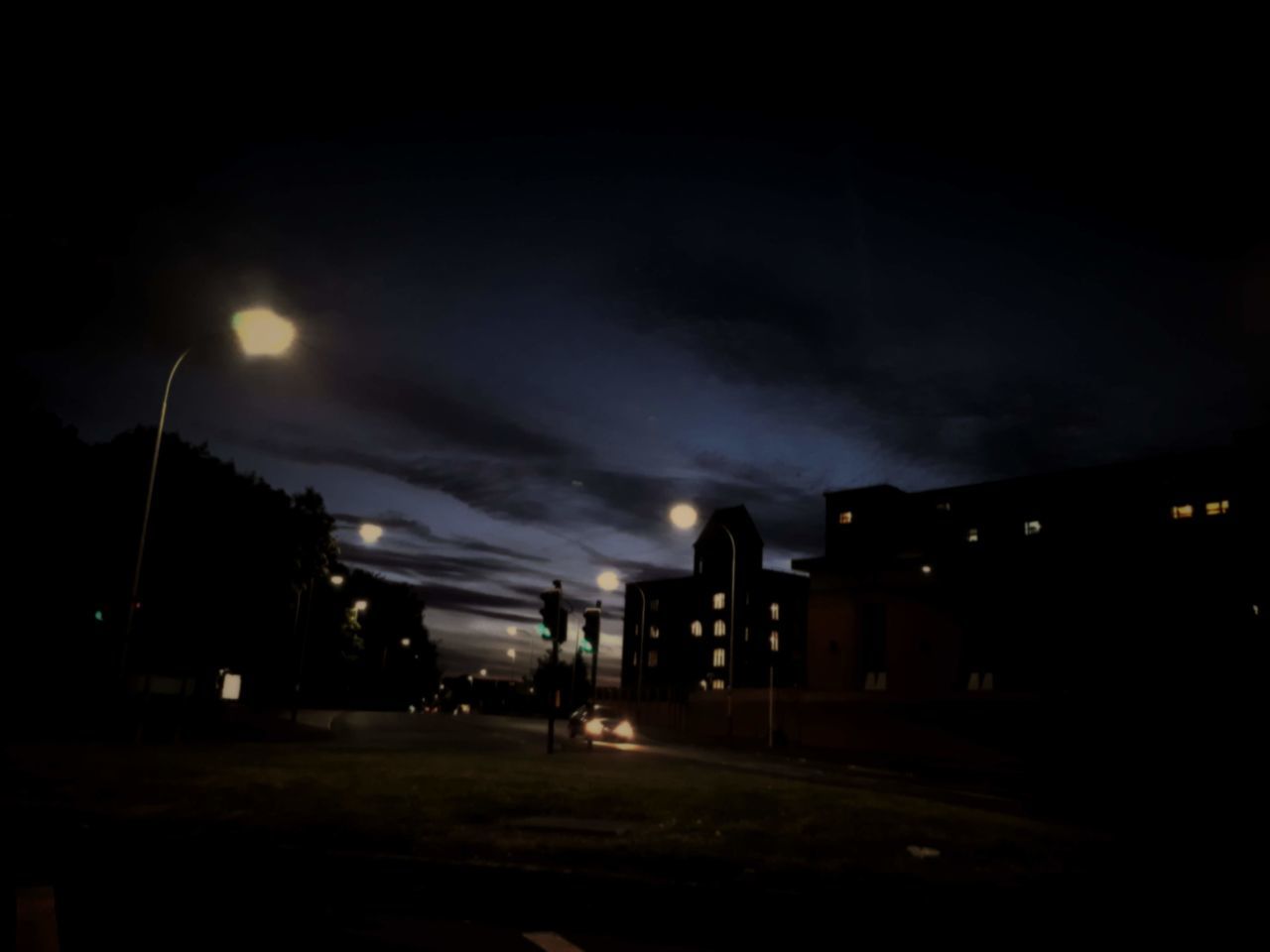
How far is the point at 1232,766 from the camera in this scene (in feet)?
90.0

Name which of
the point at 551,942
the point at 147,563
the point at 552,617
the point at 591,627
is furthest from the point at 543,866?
the point at 147,563

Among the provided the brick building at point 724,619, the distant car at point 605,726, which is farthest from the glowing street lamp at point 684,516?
the brick building at point 724,619

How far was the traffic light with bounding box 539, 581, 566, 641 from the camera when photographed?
20027mm

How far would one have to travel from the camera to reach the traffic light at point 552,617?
788 inches

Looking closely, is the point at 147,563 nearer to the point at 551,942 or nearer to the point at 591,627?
the point at 591,627

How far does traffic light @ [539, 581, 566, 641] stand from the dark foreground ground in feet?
19.9

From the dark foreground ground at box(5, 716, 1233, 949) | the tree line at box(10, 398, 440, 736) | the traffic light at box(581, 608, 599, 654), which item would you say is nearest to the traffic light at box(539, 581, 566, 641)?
the traffic light at box(581, 608, 599, 654)

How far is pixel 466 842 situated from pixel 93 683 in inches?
1255

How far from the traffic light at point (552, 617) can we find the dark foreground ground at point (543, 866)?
19.9 ft

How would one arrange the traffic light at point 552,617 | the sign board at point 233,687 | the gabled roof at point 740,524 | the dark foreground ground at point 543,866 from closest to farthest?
the dark foreground ground at point 543,866, the traffic light at point 552,617, the sign board at point 233,687, the gabled roof at point 740,524

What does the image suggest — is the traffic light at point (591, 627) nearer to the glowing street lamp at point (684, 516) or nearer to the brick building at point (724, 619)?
the glowing street lamp at point (684, 516)

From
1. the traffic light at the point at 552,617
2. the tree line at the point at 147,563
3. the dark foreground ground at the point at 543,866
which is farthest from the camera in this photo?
the tree line at the point at 147,563

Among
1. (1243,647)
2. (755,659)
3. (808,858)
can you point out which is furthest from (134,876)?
(755,659)

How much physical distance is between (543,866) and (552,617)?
12485 mm
